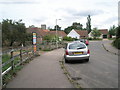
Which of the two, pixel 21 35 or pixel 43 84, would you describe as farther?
pixel 21 35

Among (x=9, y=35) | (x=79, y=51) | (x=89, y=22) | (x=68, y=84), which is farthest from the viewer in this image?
(x=89, y=22)

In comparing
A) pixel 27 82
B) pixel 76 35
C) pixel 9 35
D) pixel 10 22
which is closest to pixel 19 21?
pixel 10 22

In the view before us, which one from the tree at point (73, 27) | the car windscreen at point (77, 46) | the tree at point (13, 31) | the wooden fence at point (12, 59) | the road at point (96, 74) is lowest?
the road at point (96, 74)

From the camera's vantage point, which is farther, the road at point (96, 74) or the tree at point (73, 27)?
the tree at point (73, 27)

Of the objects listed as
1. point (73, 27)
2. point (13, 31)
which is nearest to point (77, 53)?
point (13, 31)

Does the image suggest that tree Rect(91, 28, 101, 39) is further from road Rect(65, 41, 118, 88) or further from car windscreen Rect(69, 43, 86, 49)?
road Rect(65, 41, 118, 88)

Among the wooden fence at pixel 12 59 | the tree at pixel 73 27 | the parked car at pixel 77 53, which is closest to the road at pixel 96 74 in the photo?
the parked car at pixel 77 53

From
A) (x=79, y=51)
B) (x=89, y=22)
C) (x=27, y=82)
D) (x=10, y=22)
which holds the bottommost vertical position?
(x=27, y=82)

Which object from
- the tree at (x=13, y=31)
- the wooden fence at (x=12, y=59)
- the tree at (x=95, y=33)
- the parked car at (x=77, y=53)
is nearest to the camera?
the wooden fence at (x=12, y=59)

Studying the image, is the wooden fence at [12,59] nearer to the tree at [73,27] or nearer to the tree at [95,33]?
the tree at [95,33]

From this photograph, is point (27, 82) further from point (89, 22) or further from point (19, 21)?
point (89, 22)

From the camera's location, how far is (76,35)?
302ft

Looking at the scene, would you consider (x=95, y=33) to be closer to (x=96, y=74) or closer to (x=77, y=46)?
(x=77, y=46)

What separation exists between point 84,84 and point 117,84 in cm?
110
